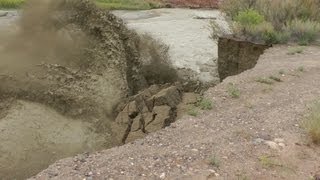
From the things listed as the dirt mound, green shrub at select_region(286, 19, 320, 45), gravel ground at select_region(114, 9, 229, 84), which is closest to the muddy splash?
the dirt mound

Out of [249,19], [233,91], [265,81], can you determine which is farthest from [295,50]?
[233,91]

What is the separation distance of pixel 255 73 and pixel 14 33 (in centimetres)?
413

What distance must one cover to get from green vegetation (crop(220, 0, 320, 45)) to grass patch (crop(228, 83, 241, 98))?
316cm

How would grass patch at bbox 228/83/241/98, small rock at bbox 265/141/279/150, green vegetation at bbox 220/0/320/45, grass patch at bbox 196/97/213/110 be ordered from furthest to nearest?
green vegetation at bbox 220/0/320/45
grass patch at bbox 228/83/241/98
grass patch at bbox 196/97/213/110
small rock at bbox 265/141/279/150

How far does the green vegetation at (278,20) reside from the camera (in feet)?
40.0

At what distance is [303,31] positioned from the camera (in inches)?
496

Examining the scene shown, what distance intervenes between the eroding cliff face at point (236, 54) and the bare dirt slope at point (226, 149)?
2766mm

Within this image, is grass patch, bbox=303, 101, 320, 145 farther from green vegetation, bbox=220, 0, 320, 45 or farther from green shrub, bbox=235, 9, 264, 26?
green shrub, bbox=235, 9, 264, 26

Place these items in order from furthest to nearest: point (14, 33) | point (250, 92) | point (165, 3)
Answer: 1. point (165, 3)
2. point (14, 33)
3. point (250, 92)

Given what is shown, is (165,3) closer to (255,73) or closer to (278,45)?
(278,45)

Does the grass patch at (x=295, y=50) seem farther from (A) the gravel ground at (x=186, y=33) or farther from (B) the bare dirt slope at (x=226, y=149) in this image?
(B) the bare dirt slope at (x=226, y=149)

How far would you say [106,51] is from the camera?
10898 millimetres

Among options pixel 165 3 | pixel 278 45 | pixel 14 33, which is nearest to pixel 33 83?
pixel 14 33

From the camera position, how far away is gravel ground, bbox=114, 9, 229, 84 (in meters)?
14.2
